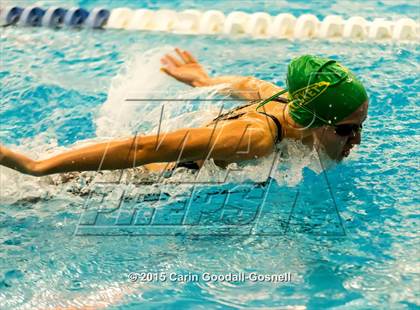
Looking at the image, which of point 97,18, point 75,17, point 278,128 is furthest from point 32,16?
point 278,128

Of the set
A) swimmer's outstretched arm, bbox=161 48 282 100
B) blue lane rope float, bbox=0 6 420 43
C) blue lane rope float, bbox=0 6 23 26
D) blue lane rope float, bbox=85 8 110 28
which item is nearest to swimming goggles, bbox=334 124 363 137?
swimmer's outstretched arm, bbox=161 48 282 100

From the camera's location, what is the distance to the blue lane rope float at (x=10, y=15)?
6308mm

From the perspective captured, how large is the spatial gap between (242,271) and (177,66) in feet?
5.18

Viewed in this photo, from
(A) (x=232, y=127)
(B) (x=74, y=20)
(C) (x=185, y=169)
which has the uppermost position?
(A) (x=232, y=127)

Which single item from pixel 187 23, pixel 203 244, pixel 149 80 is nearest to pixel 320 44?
pixel 187 23

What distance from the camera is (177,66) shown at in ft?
14.2

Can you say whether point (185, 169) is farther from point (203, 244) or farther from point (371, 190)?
point (371, 190)

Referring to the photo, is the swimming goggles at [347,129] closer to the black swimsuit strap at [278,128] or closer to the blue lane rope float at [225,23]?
the black swimsuit strap at [278,128]

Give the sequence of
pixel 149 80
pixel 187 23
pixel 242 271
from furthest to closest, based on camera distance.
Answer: pixel 187 23
pixel 149 80
pixel 242 271

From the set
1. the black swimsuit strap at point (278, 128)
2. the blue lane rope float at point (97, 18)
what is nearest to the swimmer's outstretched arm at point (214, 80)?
the black swimsuit strap at point (278, 128)

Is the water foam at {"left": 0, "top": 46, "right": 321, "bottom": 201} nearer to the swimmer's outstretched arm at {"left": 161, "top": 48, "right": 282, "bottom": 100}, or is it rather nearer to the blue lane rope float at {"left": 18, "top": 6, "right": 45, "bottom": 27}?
the swimmer's outstretched arm at {"left": 161, "top": 48, "right": 282, "bottom": 100}

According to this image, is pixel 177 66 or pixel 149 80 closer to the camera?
pixel 177 66

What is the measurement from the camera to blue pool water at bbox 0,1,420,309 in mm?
3084

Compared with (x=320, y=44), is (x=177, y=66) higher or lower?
higher
